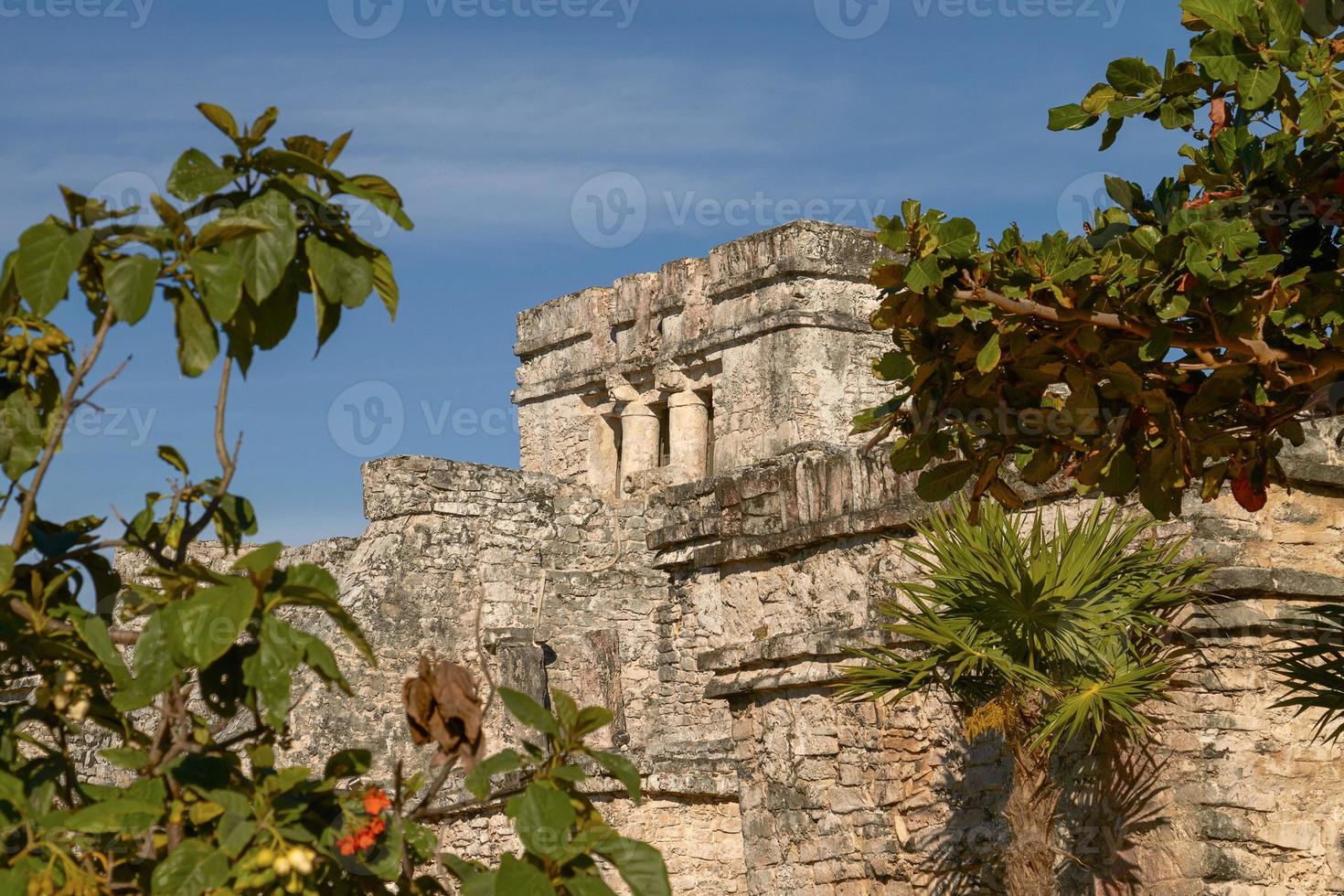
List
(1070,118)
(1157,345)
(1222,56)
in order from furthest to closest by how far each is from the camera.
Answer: (1070,118), (1222,56), (1157,345)

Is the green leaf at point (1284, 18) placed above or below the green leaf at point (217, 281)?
above

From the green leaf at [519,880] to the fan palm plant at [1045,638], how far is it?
3119 millimetres

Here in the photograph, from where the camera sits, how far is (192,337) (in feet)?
7.22

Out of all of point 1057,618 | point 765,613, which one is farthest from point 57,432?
point 765,613

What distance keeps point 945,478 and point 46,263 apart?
249 cm

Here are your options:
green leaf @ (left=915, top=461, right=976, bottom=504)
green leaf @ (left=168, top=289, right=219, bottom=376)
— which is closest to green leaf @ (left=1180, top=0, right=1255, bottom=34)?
green leaf @ (left=915, top=461, right=976, bottom=504)

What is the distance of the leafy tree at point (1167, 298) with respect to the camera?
11.6 feet

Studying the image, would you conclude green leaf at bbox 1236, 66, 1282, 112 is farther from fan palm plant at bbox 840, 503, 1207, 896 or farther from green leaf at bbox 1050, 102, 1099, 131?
fan palm plant at bbox 840, 503, 1207, 896

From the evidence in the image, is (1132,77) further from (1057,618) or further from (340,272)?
(340,272)

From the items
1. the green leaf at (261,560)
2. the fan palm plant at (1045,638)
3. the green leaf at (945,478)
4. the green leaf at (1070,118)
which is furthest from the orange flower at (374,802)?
the fan palm plant at (1045,638)

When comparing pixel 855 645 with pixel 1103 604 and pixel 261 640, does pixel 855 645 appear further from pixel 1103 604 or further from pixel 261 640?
pixel 261 640

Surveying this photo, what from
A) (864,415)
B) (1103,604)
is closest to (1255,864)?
(1103,604)

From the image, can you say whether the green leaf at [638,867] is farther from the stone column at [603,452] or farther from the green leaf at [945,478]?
the stone column at [603,452]

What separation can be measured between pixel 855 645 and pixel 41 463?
404 cm
